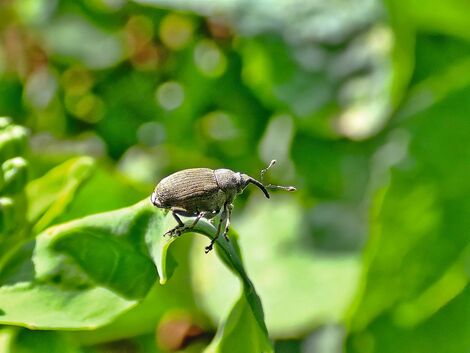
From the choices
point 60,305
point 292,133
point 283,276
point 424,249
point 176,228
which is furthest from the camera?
point 292,133

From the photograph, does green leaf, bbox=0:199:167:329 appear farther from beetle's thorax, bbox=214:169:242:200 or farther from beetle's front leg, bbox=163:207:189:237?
beetle's thorax, bbox=214:169:242:200

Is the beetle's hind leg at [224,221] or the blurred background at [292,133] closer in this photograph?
the beetle's hind leg at [224,221]

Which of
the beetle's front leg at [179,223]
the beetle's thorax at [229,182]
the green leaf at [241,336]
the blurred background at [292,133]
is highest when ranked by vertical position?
the beetle's front leg at [179,223]

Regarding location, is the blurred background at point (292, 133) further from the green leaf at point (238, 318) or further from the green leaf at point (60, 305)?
the green leaf at point (238, 318)

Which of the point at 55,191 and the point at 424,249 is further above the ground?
the point at 55,191

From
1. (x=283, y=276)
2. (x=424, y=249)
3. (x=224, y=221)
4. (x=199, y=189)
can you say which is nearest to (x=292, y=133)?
(x=283, y=276)

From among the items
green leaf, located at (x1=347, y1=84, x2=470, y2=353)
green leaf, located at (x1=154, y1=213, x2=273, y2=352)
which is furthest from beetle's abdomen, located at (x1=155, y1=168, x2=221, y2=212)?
green leaf, located at (x1=347, y1=84, x2=470, y2=353)

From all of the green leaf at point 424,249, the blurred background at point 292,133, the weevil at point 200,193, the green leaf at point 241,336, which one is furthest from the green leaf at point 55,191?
the green leaf at point 424,249

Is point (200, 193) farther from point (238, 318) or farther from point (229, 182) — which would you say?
point (238, 318)
